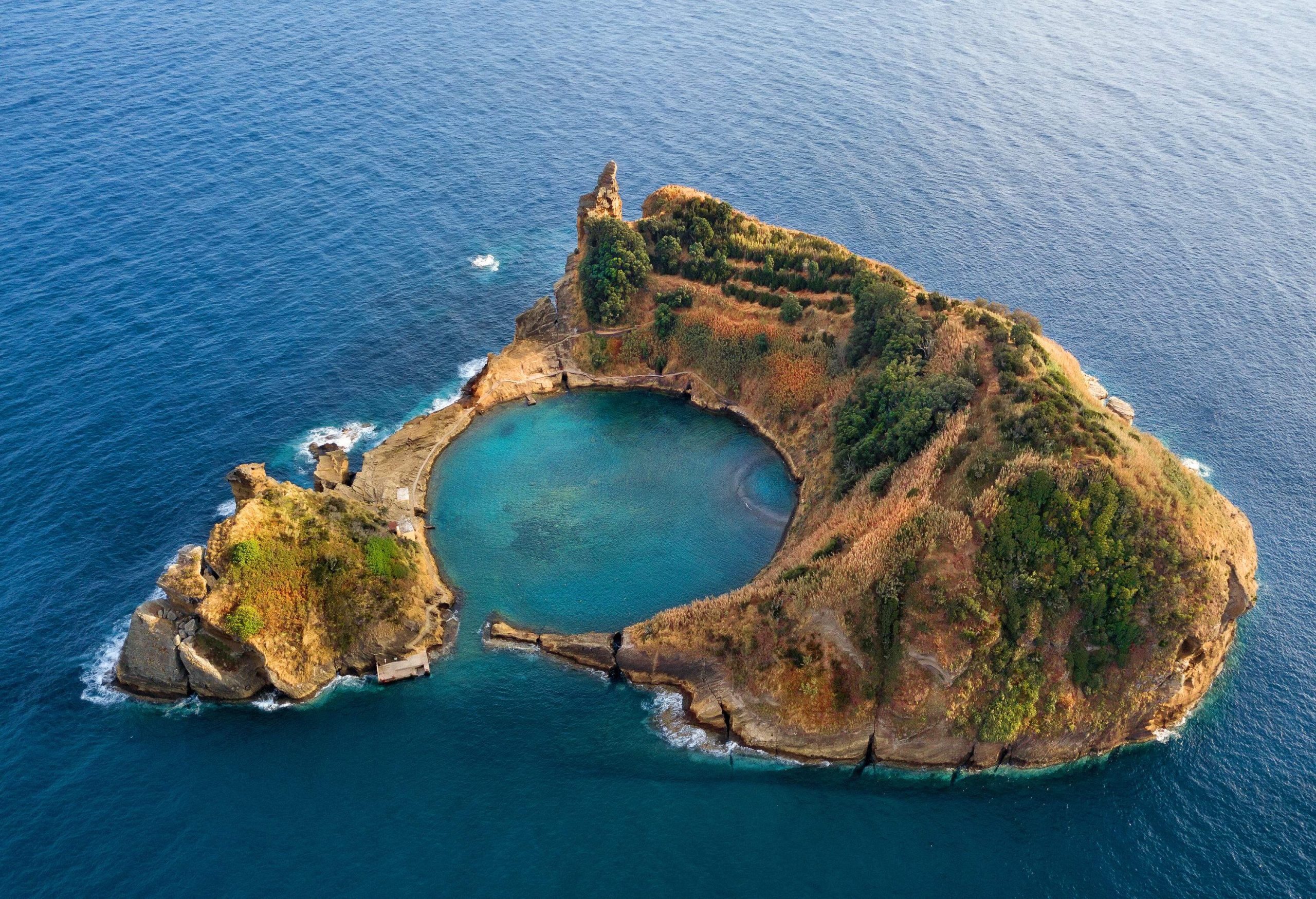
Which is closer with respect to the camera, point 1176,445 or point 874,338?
point 874,338

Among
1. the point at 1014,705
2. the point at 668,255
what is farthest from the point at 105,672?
the point at 1014,705

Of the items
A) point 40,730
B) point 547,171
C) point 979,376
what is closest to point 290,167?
point 547,171

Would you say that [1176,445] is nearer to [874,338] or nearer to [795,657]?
[874,338]

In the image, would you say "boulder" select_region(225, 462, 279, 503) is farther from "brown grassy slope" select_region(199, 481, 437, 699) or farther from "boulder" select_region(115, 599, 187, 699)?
"boulder" select_region(115, 599, 187, 699)

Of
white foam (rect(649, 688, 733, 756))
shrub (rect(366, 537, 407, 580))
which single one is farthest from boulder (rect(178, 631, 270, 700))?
white foam (rect(649, 688, 733, 756))

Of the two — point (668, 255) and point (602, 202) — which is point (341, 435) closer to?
point (602, 202)

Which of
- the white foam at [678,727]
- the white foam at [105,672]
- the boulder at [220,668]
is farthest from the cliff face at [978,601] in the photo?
the white foam at [105,672]
